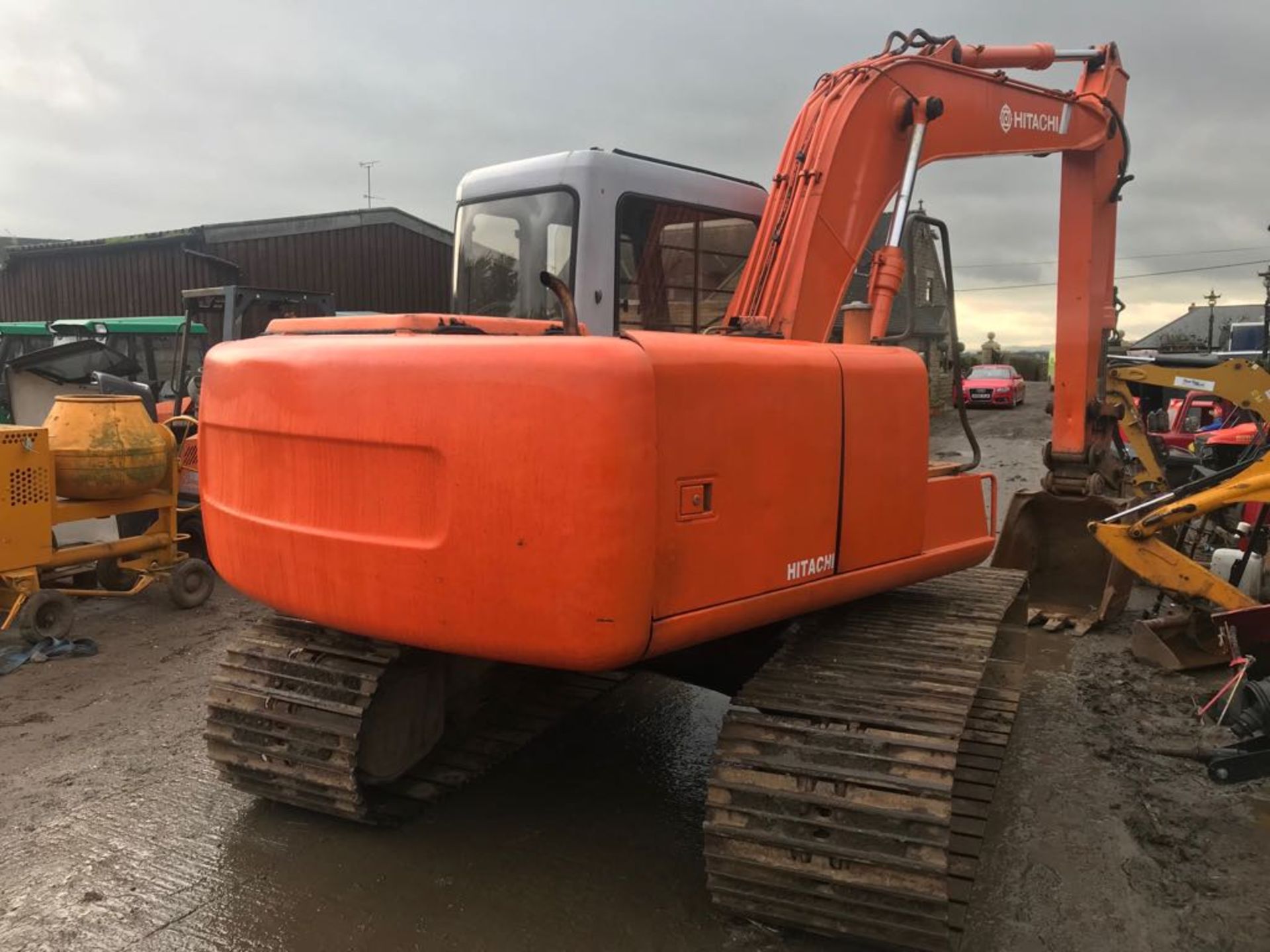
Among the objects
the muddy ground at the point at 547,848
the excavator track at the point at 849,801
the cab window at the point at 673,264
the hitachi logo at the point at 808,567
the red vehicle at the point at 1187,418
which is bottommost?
the muddy ground at the point at 547,848

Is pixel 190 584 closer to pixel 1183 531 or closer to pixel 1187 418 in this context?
pixel 1183 531

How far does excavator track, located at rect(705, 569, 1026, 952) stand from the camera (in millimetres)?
2631

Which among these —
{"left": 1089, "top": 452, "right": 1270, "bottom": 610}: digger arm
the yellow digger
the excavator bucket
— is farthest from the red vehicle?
{"left": 1089, "top": 452, "right": 1270, "bottom": 610}: digger arm

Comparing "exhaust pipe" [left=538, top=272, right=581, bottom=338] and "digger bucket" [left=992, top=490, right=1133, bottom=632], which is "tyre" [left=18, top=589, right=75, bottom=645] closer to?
"exhaust pipe" [left=538, top=272, right=581, bottom=338]

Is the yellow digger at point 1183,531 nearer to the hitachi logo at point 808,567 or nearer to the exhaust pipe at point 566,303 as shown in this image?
the hitachi logo at point 808,567

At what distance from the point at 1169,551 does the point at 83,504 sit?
6.64m

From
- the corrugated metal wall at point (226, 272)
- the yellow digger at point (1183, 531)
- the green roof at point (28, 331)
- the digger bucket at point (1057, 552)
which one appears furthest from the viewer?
the corrugated metal wall at point (226, 272)

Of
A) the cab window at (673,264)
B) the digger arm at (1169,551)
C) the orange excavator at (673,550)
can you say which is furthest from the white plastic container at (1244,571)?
the cab window at (673,264)

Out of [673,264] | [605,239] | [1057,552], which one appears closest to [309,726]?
[605,239]

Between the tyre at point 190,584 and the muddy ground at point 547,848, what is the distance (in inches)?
68.4

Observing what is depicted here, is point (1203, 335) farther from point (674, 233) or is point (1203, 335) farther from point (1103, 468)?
point (674, 233)

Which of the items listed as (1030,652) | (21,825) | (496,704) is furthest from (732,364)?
(1030,652)

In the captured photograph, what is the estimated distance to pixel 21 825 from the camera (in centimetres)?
368

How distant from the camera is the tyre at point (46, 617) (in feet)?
19.1
